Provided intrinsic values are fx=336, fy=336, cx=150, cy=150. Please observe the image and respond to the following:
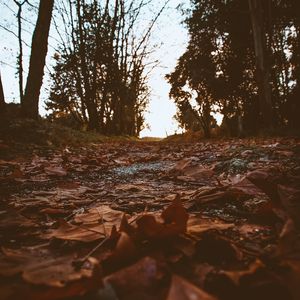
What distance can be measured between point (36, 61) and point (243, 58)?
10.1 metres

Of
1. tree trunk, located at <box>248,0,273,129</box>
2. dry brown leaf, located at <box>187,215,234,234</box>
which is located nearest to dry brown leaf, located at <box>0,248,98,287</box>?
dry brown leaf, located at <box>187,215,234,234</box>

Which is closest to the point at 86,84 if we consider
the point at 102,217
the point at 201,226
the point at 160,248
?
the point at 102,217

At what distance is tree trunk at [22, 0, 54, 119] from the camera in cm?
705

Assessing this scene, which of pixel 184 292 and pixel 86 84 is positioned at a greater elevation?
pixel 86 84

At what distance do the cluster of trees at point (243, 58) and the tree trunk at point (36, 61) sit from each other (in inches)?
270

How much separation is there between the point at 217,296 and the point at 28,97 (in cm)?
721

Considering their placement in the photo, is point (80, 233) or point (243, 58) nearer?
point (80, 233)

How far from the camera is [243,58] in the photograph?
47.6 ft

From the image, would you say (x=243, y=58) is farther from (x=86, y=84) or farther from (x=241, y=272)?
(x=241, y=272)

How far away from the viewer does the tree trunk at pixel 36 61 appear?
23.1 feet

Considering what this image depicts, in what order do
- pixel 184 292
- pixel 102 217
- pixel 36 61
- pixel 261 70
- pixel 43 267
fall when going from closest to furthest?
pixel 184 292 → pixel 43 267 → pixel 102 217 → pixel 36 61 → pixel 261 70

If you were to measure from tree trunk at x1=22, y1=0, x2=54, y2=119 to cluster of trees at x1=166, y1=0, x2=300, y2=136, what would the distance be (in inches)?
270

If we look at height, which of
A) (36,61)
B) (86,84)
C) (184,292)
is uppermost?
(86,84)

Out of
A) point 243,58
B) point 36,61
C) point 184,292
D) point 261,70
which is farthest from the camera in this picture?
point 243,58
